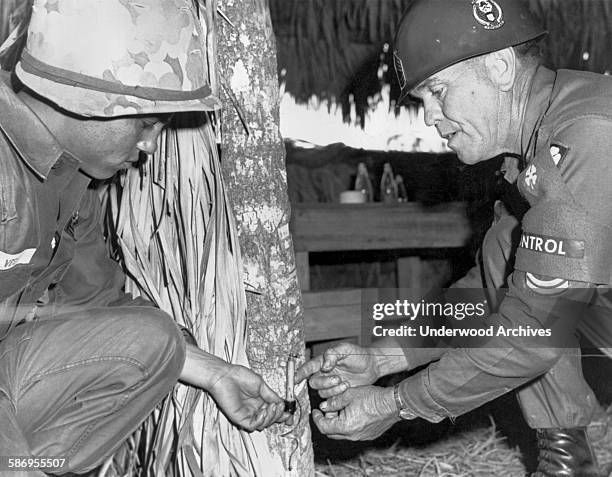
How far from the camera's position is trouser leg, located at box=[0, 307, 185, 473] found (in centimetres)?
125

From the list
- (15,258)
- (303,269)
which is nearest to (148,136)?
(15,258)

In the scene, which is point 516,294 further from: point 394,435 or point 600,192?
point 394,435

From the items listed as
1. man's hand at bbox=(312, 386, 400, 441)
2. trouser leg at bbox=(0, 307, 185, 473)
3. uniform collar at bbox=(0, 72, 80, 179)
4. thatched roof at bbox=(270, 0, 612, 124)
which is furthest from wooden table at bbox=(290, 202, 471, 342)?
uniform collar at bbox=(0, 72, 80, 179)

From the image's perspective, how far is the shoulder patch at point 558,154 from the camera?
128 cm

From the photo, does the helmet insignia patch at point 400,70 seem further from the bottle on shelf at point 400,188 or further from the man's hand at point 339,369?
the bottle on shelf at point 400,188

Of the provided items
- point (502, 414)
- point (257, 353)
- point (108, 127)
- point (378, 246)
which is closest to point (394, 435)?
point (502, 414)

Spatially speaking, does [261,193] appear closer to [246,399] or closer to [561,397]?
[246,399]

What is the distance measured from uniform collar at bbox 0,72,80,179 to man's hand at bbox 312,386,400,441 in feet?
2.24

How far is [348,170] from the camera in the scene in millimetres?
4141

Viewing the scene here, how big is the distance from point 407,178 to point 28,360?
284 cm

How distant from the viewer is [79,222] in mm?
1407

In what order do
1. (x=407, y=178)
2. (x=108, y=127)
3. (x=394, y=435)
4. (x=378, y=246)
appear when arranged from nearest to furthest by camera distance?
(x=108, y=127) → (x=394, y=435) → (x=378, y=246) → (x=407, y=178)

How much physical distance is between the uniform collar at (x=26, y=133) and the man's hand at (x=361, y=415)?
26.9 inches

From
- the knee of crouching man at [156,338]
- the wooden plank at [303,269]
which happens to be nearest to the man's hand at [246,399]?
the knee of crouching man at [156,338]
